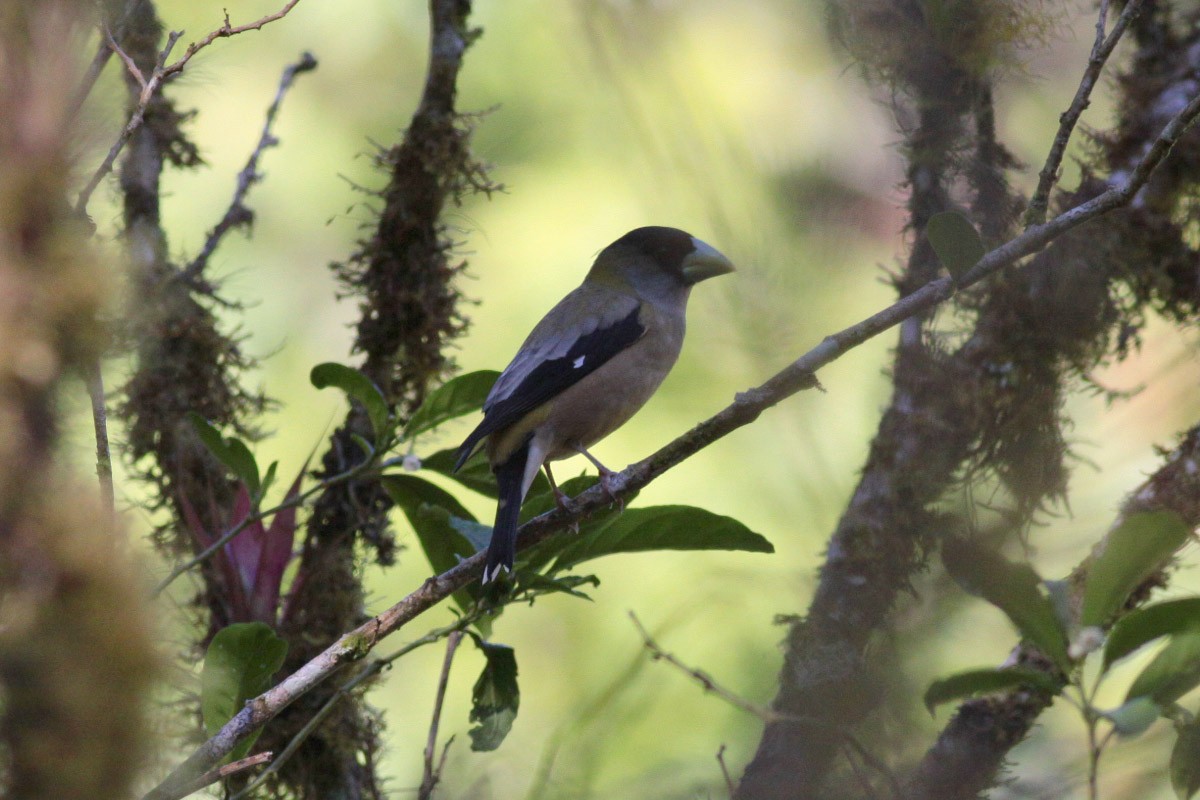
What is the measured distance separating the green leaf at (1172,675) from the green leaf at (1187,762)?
7 cm

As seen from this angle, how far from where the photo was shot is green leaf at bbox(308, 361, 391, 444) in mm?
2688

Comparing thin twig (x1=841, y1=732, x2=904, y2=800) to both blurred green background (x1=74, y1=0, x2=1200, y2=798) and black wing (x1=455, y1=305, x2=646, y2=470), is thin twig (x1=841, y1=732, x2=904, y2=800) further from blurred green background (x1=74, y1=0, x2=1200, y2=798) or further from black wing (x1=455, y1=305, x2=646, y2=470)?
black wing (x1=455, y1=305, x2=646, y2=470)

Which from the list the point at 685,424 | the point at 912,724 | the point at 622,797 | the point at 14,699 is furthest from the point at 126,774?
the point at 685,424

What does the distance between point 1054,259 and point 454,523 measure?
56.9 inches

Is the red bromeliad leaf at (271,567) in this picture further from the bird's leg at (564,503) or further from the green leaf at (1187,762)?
the green leaf at (1187,762)

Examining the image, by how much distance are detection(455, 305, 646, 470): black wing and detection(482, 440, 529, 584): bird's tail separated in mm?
113

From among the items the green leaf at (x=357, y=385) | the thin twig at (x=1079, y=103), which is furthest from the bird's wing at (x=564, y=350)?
the thin twig at (x=1079, y=103)

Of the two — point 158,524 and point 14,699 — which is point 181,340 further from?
point 14,699

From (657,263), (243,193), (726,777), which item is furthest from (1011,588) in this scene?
(243,193)

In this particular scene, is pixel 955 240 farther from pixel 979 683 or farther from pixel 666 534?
pixel 666 534

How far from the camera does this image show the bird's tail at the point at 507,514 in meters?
2.33

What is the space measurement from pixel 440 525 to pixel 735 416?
920 mm


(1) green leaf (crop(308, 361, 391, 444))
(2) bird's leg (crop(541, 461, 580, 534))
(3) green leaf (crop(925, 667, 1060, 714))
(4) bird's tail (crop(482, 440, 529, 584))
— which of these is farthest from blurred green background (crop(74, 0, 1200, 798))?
(1) green leaf (crop(308, 361, 391, 444))

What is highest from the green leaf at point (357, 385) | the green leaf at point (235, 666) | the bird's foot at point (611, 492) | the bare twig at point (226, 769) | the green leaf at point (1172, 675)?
the green leaf at point (357, 385)
